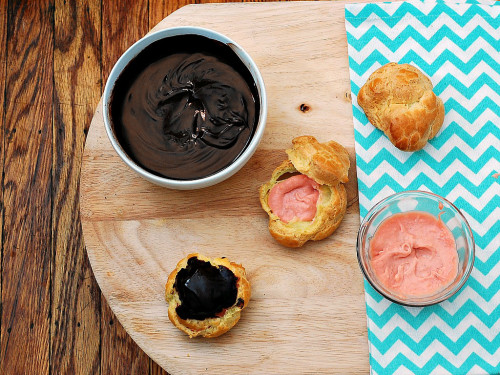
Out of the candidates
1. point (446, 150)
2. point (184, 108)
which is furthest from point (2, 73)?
point (446, 150)

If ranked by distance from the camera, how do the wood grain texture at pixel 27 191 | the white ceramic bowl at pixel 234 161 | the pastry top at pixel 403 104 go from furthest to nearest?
the wood grain texture at pixel 27 191 < the pastry top at pixel 403 104 < the white ceramic bowl at pixel 234 161

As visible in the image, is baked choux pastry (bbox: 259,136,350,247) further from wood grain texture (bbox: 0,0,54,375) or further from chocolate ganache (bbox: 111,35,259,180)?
wood grain texture (bbox: 0,0,54,375)

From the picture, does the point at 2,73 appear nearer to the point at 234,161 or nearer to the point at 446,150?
the point at 234,161

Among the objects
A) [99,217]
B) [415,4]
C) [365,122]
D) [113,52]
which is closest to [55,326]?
[99,217]

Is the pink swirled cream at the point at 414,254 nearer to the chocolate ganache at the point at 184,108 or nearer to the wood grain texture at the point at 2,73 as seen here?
the chocolate ganache at the point at 184,108

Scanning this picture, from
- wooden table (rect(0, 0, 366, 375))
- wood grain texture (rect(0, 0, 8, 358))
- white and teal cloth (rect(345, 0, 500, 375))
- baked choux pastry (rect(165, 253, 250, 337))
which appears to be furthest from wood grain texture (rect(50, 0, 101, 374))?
white and teal cloth (rect(345, 0, 500, 375))

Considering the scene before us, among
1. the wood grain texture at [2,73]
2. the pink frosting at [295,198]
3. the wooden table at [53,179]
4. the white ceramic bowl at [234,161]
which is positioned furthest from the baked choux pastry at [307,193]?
the wood grain texture at [2,73]
